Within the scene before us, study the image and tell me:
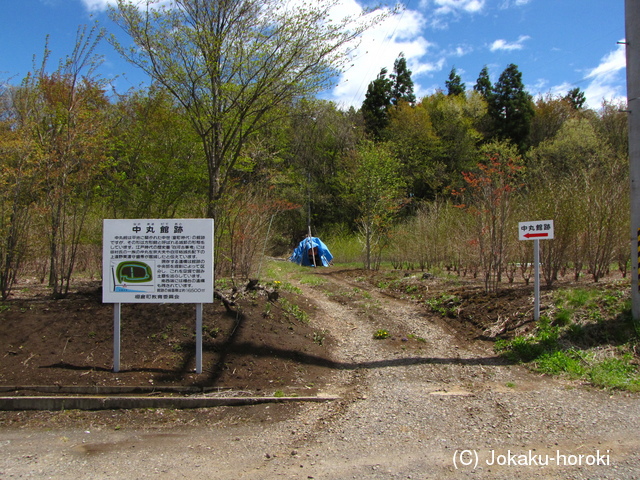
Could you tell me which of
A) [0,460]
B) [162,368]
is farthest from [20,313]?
[0,460]

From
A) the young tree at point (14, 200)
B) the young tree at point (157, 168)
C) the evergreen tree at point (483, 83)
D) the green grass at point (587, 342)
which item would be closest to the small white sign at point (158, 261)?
the young tree at point (14, 200)

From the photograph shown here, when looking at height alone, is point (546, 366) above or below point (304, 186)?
below

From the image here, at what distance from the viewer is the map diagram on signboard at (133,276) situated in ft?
18.8

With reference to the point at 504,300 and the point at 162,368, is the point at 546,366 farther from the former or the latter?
the point at 162,368

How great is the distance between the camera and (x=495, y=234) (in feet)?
33.0

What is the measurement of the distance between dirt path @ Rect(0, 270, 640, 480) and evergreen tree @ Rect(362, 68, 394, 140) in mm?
37566

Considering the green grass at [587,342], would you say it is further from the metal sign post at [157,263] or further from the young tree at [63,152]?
the young tree at [63,152]

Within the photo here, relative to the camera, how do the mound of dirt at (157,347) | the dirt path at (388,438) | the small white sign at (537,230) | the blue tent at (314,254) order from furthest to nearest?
the blue tent at (314,254) → the small white sign at (537,230) → the mound of dirt at (157,347) → the dirt path at (388,438)

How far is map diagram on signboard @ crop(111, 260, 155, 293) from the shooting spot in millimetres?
5719

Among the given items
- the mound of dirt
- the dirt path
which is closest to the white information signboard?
the dirt path

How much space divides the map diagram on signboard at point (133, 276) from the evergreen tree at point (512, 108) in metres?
Result: 37.9

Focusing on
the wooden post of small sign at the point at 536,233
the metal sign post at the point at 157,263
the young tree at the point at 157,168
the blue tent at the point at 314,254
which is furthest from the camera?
the blue tent at the point at 314,254

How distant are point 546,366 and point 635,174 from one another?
130 inches

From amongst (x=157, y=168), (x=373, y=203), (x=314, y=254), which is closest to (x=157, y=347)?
(x=157, y=168)
